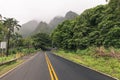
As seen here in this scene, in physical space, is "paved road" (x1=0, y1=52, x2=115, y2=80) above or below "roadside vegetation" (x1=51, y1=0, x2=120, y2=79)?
below

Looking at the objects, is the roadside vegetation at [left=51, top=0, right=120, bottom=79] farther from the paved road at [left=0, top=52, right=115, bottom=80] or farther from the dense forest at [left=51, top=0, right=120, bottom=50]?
the paved road at [left=0, top=52, right=115, bottom=80]

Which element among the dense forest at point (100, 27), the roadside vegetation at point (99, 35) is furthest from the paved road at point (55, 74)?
the dense forest at point (100, 27)

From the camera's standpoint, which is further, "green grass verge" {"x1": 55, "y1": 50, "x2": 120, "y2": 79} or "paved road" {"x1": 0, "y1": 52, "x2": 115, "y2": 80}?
"green grass verge" {"x1": 55, "y1": 50, "x2": 120, "y2": 79}

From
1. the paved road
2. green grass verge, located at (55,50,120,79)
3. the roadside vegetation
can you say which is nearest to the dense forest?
the roadside vegetation

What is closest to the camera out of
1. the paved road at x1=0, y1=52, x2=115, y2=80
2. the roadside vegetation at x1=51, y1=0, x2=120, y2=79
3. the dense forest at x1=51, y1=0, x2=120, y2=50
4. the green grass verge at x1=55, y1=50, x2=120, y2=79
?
the paved road at x1=0, y1=52, x2=115, y2=80

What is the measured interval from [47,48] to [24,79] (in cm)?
16946

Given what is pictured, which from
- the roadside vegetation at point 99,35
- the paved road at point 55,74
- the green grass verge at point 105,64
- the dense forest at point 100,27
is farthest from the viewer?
the dense forest at point 100,27

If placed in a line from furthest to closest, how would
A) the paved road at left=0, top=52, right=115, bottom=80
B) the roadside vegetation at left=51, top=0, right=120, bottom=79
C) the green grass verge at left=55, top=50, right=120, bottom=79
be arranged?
the roadside vegetation at left=51, top=0, right=120, bottom=79, the green grass verge at left=55, top=50, right=120, bottom=79, the paved road at left=0, top=52, right=115, bottom=80

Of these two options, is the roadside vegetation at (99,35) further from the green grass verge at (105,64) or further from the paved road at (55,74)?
the paved road at (55,74)

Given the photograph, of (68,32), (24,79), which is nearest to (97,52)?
(24,79)

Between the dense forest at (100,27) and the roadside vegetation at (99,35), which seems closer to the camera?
the roadside vegetation at (99,35)

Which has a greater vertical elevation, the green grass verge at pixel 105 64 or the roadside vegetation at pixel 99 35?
the roadside vegetation at pixel 99 35

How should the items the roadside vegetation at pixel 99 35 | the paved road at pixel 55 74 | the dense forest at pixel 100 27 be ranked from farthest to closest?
the dense forest at pixel 100 27, the roadside vegetation at pixel 99 35, the paved road at pixel 55 74

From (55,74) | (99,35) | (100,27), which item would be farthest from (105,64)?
(99,35)
